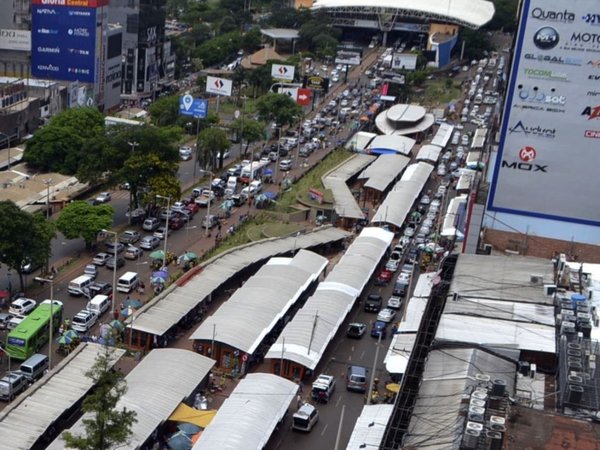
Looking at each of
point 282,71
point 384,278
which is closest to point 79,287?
point 384,278

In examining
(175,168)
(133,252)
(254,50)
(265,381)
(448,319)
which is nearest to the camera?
(448,319)

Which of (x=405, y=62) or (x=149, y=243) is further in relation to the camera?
(x=405, y=62)

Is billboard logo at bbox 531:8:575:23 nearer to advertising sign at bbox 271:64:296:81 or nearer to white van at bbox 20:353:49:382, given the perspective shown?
white van at bbox 20:353:49:382

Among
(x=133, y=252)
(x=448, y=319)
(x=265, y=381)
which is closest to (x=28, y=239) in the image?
(x=133, y=252)

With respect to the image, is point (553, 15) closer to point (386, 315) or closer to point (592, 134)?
point (592, 134)

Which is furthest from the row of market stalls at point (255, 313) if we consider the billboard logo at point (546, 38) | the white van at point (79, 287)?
the billboard logo at point (546, 38)

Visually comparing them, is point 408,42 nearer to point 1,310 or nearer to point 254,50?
point 254,50
